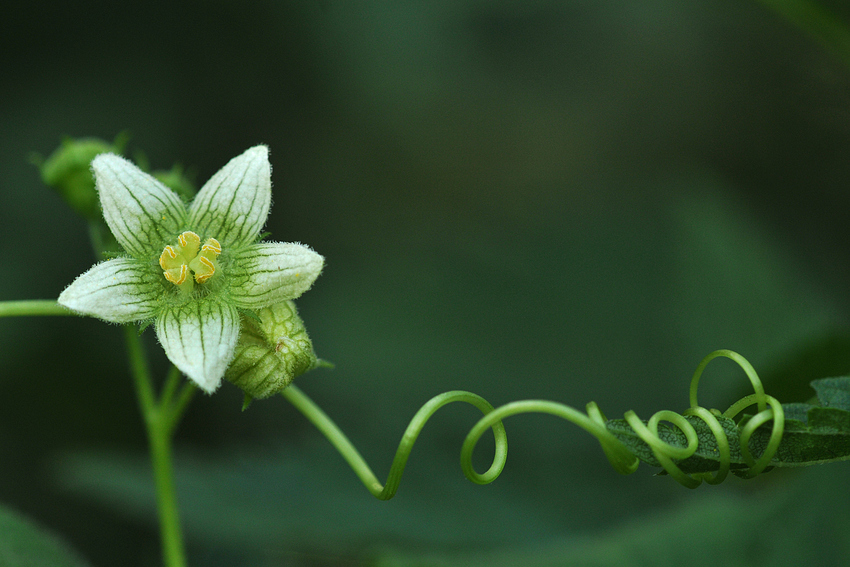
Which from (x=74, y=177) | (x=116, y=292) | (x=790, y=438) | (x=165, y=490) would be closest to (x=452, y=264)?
(x=74, y=177)

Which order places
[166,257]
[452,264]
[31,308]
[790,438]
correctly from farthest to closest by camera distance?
1. [452,264]
2. [166,257]
3. [31,308]
4. [790,438]

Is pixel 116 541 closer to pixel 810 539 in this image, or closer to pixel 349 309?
pixel 349 309

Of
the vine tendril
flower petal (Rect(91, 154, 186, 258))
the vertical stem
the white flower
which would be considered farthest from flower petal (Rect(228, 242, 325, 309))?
the vertical stem

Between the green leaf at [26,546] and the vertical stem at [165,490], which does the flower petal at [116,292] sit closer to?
the vertical stem at [165,490]

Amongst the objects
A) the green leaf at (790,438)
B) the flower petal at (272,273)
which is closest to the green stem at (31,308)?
the flower petal at (272,273)

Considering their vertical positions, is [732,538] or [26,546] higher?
[732,538]

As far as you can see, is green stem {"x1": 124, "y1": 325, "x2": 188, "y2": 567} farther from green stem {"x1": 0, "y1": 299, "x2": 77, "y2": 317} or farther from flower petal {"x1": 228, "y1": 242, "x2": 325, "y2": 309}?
flower petal {"x1": 228, "y1": 242, "x2": 325, "y2": 309}

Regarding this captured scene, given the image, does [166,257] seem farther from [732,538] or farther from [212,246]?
[732,538]
